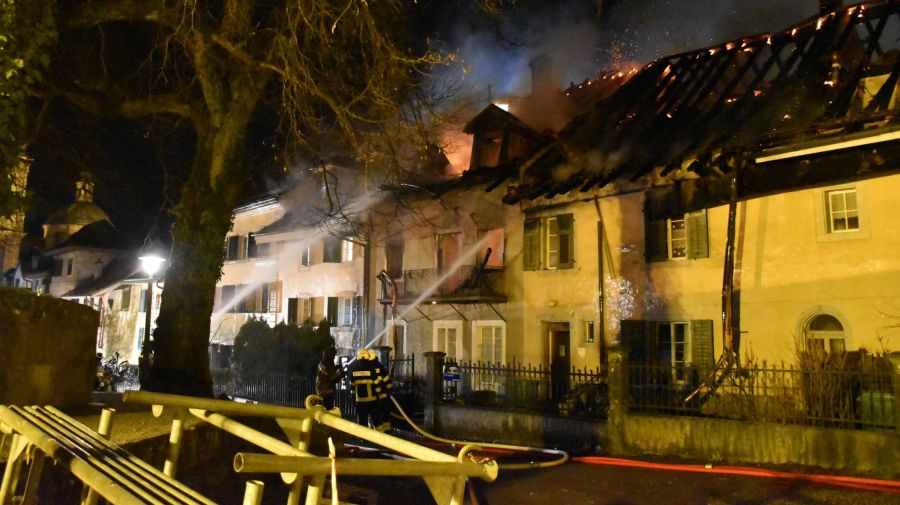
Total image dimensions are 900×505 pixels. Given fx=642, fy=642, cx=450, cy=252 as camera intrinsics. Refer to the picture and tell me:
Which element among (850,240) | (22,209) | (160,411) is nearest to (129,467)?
(160,411)

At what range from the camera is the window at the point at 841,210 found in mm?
14242

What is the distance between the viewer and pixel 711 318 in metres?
16.0

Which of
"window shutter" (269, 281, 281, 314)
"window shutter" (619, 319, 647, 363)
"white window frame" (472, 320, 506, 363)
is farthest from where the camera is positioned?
"window shutter" (269, 281, 281, 314)

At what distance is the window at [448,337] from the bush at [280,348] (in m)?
3.88

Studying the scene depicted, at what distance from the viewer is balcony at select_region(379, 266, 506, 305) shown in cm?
2077

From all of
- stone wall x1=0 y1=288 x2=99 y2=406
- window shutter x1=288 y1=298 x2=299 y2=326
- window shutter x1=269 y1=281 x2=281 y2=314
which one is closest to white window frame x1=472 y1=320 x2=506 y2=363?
window shutter x1=288 y1=298 x2=299 y2=326

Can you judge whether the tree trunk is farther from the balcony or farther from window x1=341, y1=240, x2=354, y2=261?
window x1=341, y1=240, x2=354, y2=261

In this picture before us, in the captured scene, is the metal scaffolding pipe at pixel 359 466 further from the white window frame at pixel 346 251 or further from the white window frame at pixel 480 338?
the white window frame at pixel 346 251

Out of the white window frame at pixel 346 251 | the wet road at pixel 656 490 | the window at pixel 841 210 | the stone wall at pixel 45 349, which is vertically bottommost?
the wet road at pixel 656 490

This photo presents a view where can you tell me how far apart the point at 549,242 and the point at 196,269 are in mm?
12066

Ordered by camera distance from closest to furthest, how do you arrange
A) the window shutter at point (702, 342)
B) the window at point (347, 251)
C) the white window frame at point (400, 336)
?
the window shutter at point (702, 342), the white window frame at point (400, 336), the window at point (347, 251)

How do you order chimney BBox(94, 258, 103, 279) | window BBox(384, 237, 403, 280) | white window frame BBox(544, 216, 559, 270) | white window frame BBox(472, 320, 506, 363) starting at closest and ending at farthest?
1. white window frame BBox(544, 216, 559, 270)
2. white window frame BBox(472, 320, 506, 363)
3. window BBox(384, 237, 403, 280)
4. chimney BBox(94, 258, 103, 279)

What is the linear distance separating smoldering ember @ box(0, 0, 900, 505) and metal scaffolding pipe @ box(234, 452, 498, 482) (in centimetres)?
1

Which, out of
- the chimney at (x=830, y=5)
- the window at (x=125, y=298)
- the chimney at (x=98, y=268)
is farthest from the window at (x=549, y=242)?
the chimney at (x=98, y=268)
